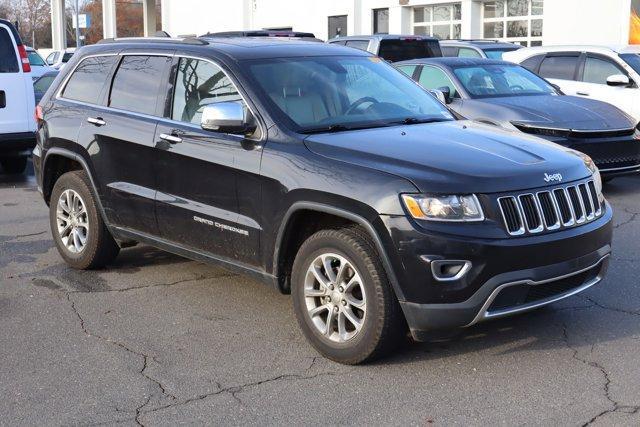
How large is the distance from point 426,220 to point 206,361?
1502mm

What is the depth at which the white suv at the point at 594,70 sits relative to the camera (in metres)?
12.3

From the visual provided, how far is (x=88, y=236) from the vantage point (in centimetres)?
683

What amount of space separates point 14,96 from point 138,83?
5556mm

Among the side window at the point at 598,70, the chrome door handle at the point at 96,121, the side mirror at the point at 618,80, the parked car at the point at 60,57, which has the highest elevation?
the parked car at the point at 60,57

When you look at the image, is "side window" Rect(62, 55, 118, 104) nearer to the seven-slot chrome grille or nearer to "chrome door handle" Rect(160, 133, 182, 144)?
"chrome door handle" Rect(160, 133, 182, 144)

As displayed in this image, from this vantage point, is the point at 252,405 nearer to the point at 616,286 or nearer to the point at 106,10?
the point at 616,286

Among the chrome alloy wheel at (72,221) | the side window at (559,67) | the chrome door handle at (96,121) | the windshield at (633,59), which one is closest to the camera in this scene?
the chrome door handle at (96,121)

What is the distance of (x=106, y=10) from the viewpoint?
47.2 meters

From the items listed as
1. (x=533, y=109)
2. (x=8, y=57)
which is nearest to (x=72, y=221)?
(x=8, y=57)

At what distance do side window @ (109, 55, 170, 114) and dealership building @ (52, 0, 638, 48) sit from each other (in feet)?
57.3

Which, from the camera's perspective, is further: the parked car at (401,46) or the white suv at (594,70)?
the parked car at (401,46)

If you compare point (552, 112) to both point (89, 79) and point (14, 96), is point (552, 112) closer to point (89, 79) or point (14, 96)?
point (89, 79)

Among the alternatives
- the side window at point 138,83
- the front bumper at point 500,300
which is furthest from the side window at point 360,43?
the front bumper at point 500,300

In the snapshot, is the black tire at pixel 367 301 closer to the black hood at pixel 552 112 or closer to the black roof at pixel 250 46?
the black roof at pixel 250 46
